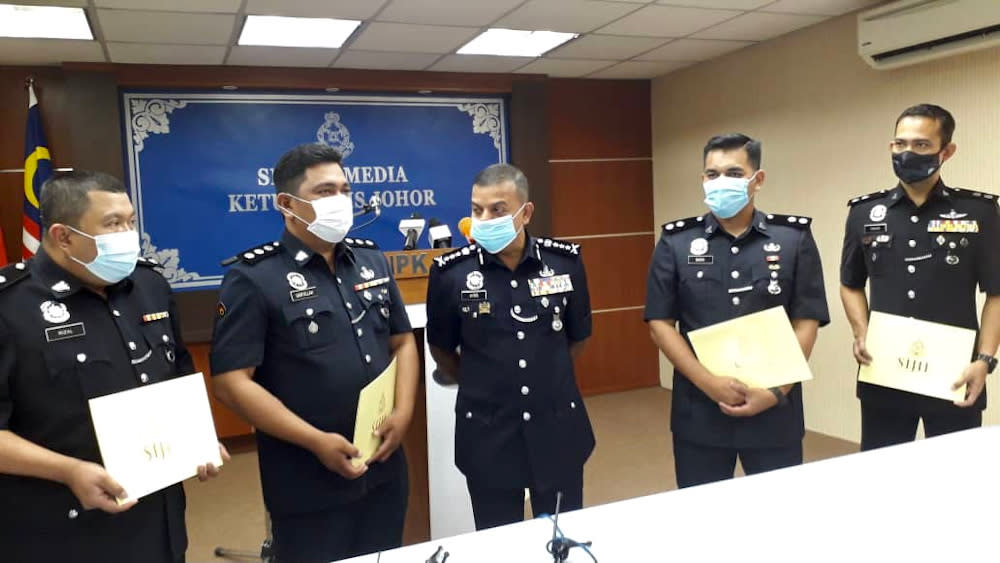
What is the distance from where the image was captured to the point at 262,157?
16.3 ft

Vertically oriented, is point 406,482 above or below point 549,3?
below

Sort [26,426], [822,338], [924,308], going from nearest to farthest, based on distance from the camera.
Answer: [26,426] → [924,308] → [822,338]

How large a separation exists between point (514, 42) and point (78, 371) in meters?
3.74

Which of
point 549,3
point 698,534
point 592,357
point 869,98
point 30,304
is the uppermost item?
point 549,3

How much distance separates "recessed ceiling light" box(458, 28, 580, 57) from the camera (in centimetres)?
441

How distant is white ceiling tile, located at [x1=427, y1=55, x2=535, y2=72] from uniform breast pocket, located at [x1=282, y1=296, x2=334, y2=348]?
3446 mm

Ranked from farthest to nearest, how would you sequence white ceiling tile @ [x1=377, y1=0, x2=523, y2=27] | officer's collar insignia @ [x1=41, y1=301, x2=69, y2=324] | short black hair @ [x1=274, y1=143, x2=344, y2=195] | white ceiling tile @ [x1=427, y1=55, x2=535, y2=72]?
white ceiling tile @ [x1=427, y1=55, x2=535, y2=72], white ceiling tile @ [x1=377, y1=0, x2=523, y2=27], short black hair @ [x1=274, y1=143, x2=344, y2=195], officer's collar insignia @ [x1=41, y1=301, x2=69, y2=324]

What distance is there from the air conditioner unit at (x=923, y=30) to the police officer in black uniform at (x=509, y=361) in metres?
2.88

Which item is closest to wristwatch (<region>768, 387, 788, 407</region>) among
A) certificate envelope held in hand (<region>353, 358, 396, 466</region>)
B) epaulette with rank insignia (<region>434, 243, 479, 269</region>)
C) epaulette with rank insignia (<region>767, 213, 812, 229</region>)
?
epaulette with rank insignia (<region>767, 213, 812, 229</region>)

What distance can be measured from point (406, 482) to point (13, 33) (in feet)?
12.1

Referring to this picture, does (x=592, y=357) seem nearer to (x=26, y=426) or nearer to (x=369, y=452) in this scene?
(x=369, y=452)

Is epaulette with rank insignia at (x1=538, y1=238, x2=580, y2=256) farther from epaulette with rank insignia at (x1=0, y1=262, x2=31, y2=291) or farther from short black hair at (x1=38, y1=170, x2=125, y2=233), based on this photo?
epaulette with rank insignia at (x1=0, y1=262, x2=31, y2=291)

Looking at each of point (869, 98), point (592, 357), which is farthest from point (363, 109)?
point (869, 98)

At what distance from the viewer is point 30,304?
1530 millimetres
